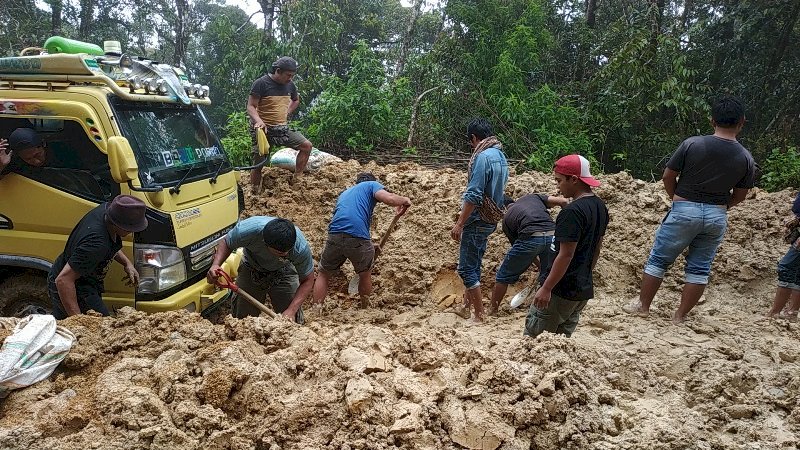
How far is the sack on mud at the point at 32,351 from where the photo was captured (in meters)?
2.56

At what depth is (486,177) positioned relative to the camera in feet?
14.7

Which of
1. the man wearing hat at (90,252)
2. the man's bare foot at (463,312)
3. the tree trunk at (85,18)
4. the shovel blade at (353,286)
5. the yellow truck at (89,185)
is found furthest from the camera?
the tree trunk at (85,18)

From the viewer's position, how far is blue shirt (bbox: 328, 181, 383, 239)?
4.64 meters

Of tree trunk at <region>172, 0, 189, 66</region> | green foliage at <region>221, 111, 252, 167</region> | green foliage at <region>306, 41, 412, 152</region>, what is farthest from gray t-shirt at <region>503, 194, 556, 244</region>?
tree trunk at <region>172, 0, 189, 66</region>

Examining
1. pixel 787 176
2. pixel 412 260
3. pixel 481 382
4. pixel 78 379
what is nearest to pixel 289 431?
pixel 481 382

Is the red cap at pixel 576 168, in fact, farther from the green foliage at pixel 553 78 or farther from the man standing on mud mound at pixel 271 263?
the green foliage at pixel 553 78

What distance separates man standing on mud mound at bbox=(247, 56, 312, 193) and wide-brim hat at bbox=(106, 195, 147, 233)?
2.87 meters

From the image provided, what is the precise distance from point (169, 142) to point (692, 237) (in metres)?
4.21

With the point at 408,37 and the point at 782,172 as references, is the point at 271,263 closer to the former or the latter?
the point at 782,172

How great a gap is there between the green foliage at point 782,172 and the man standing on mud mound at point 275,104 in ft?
22.6

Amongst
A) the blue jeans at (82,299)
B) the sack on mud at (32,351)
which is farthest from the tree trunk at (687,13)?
the sack on mud at (32,351)

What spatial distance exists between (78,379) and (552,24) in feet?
40.2

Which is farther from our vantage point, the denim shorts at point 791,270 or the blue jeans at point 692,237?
the denim shorts at point 791,270

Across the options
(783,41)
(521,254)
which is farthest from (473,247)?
(783,41)
